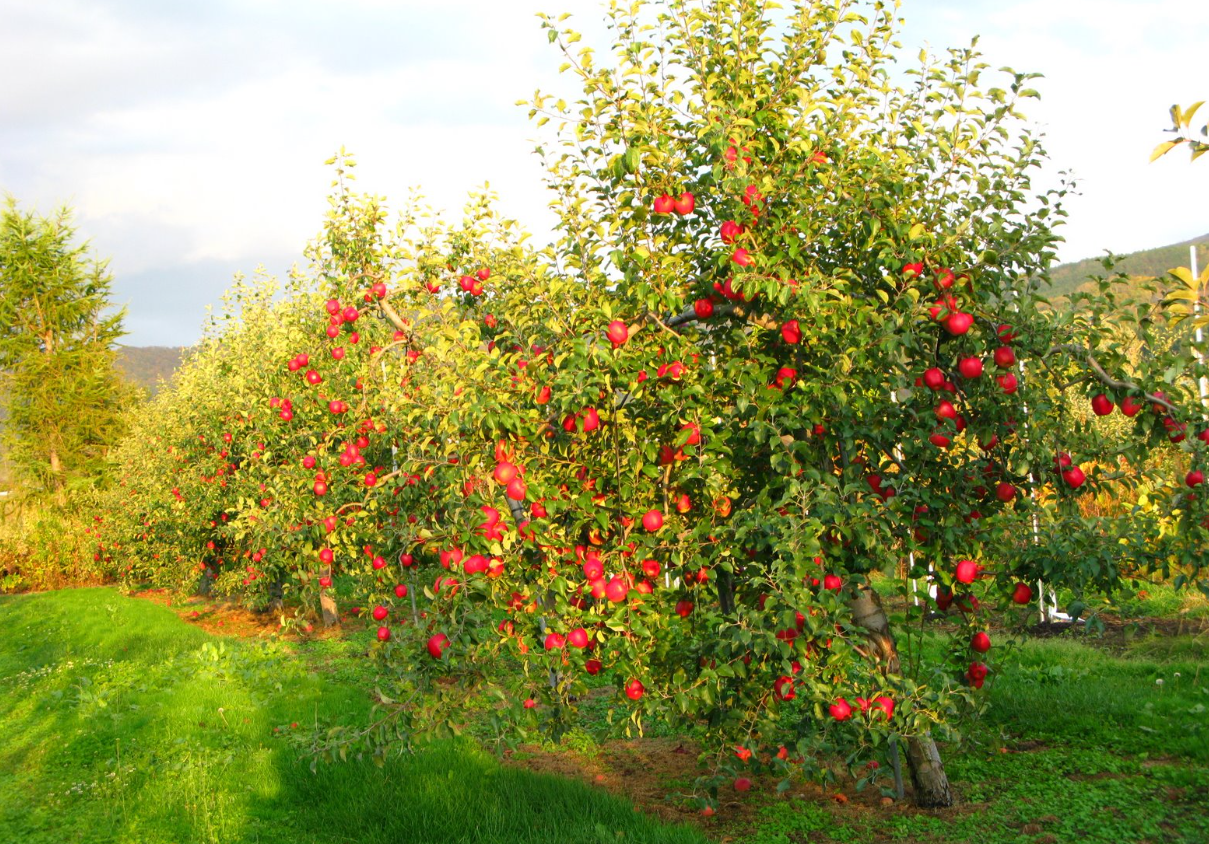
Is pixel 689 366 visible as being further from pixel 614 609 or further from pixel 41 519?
pixel 41 519

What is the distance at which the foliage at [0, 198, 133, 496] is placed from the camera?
85.7 feet

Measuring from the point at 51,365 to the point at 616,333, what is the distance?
28011 millimetres

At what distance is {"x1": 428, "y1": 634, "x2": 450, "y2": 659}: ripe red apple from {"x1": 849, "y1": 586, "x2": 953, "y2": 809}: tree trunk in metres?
2.30

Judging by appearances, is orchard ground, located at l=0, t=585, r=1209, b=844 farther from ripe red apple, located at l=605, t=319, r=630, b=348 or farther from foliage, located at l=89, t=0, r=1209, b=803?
ripe red apple, located at l=605, t=319, r=630, b=348

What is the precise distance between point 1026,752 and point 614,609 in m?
3.44

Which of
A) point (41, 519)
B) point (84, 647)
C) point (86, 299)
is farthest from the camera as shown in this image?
point (86, 299)

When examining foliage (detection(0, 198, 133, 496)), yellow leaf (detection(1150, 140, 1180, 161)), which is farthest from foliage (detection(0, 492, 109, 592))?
yellow leaf (detection(1150, 140, 1180, 161))

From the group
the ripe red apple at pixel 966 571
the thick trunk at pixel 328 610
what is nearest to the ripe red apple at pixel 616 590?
the ripe red apple at pixel 966 571

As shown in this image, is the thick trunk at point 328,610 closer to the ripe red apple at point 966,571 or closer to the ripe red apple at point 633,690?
the ripe red apple at point 633,690

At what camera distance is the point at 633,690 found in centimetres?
399

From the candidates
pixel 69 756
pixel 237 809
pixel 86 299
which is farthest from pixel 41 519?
pixel 237 809

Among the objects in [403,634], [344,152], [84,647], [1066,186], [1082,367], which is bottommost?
[84,647]

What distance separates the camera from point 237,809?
5438 mm

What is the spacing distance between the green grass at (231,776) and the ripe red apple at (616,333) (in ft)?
8.18
